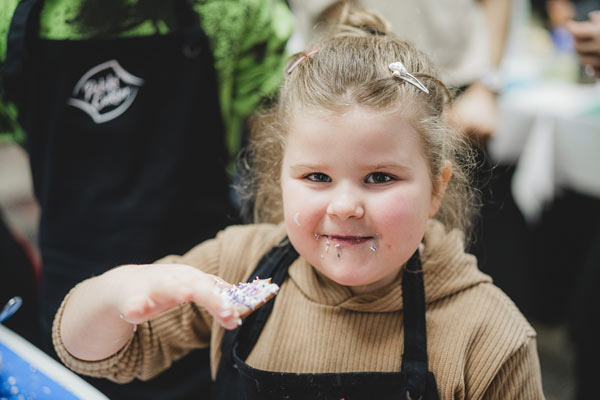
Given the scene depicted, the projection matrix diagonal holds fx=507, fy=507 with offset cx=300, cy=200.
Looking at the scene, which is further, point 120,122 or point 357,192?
point 120,122

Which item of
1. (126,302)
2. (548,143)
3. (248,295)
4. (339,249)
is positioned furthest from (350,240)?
(548,143)

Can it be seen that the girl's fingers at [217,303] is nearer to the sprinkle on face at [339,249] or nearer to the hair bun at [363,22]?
the sprinkle on face at [339,249]

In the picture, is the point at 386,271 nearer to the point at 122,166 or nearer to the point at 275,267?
the point at 275,267

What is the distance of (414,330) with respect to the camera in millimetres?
796

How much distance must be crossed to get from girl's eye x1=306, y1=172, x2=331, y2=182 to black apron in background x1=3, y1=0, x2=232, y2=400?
15.5 inches

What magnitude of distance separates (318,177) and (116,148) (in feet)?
1.52

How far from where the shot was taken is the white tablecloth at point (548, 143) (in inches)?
77.2

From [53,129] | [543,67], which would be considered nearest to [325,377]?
[53,129]

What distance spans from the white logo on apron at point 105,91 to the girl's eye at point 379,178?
53 centimetres

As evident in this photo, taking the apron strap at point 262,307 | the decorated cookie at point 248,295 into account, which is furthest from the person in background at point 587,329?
the decorated cookie at point 248,295

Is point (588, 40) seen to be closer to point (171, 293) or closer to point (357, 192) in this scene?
point (357, 192)

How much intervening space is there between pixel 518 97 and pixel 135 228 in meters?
1.87

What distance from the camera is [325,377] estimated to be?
753 millimetres

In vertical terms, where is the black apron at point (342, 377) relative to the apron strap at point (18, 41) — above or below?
below
